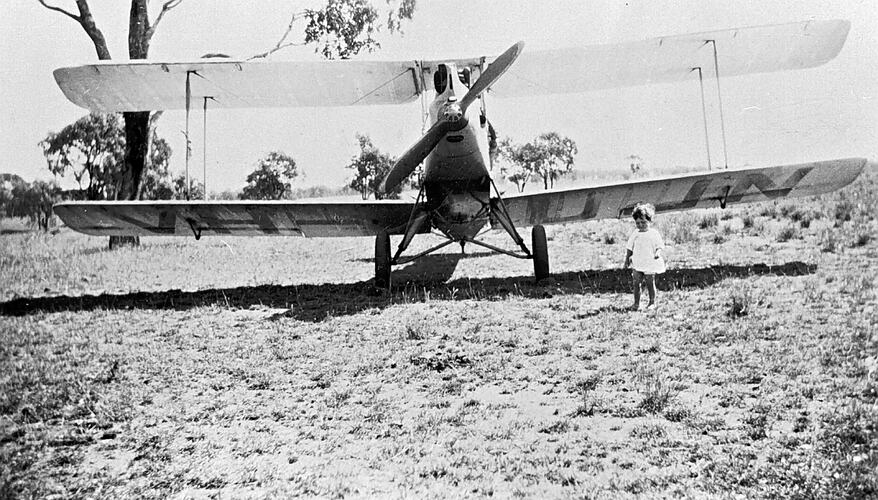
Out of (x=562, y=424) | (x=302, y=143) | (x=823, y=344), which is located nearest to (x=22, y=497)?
(x=562, y=424)

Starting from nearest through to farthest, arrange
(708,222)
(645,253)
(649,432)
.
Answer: (649,432), (645,253), (708,222)

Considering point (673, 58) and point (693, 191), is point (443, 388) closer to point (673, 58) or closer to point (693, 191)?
point (693, 191)

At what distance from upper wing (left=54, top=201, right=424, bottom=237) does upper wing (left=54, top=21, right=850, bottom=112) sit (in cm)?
135

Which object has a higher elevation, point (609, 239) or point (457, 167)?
point (457, 167)

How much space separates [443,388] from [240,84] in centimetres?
533

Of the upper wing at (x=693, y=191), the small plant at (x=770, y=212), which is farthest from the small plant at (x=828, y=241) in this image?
the small plant at (x=770, y=212)

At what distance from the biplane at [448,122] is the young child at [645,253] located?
5.01ft

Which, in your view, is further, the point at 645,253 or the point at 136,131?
the point at 136,131

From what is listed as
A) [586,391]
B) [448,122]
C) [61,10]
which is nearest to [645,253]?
[448,122]

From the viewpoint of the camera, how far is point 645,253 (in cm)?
495

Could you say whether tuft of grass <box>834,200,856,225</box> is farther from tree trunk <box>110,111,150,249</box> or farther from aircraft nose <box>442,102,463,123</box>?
tree trunk <box>110,111,150,249</box>

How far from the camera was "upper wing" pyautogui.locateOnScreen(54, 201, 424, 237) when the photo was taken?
595cm

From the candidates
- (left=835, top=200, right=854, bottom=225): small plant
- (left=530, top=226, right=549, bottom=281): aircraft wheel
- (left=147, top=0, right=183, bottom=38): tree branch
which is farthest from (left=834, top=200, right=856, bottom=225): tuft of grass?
(left=147, top=0, right=183, bottom=38): tree branch

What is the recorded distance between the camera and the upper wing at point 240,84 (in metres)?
5.81
